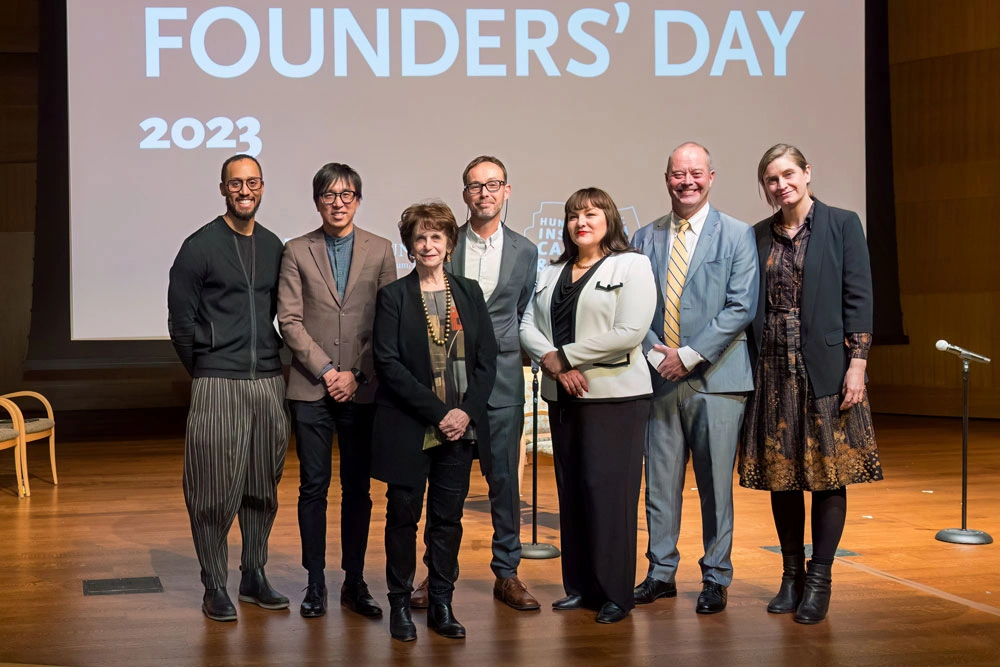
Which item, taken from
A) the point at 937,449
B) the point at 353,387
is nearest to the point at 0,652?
the point at 353,387

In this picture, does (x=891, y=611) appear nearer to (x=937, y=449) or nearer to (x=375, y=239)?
(x=375, y=239)

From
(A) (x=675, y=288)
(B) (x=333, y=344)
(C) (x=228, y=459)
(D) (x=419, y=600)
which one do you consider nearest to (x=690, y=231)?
(A) (x=675, y=288)

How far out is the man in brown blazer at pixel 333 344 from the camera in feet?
10.9

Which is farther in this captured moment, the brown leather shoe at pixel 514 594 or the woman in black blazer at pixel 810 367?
the brown leather shoe at pixel 514 594

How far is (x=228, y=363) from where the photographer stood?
335cm

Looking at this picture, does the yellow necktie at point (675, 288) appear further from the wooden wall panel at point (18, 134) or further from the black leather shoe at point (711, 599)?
the wooden wall panel at point (18, 134)

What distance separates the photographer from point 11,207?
31.4 feet

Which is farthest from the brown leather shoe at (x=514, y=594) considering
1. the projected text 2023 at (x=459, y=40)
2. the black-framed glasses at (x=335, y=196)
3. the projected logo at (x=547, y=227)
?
the projected text 2023 at (x=459, y=40)

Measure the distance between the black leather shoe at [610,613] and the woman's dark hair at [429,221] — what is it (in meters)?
1.07

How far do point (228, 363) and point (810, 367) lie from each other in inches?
62.9

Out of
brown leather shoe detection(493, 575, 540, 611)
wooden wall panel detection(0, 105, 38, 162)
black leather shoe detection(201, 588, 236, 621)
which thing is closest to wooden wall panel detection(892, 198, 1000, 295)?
brown leather shoe detection(493, 575, 540, 611)

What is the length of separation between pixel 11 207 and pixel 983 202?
761 cm

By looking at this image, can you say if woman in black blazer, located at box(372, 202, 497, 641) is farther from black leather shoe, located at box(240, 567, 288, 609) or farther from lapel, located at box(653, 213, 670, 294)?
lapel, located at box(653, 213, 670, 294)

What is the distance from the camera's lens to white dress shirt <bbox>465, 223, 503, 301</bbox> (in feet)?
11.6
